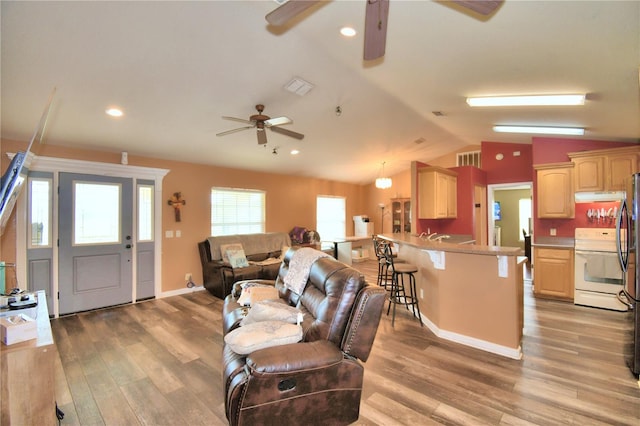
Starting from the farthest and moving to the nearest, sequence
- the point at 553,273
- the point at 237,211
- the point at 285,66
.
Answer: the point at 237,211, the point at 553,273, the point at 285,66

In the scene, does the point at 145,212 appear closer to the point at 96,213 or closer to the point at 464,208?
the point at 96,213

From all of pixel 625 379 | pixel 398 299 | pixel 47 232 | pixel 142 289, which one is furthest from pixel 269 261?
pixel 625 379

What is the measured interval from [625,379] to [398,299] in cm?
243

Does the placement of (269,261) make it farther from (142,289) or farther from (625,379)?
(625,379)

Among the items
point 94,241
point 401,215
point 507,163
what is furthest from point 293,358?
point 401,215

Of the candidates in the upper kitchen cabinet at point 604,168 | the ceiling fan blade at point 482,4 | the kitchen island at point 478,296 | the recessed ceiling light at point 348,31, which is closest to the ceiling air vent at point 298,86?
the recessed ceiling light at point 348,31

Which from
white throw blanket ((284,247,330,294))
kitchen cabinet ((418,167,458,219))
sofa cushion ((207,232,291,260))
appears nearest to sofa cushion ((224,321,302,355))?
white throw blanket ((284,247,330,294))

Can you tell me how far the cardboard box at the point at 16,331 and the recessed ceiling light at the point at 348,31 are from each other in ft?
9.89

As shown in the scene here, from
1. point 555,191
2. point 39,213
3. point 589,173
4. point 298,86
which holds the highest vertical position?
point 298,86

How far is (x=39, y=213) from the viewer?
3.88 metres

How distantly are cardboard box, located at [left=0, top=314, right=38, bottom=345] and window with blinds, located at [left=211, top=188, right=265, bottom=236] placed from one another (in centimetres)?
408

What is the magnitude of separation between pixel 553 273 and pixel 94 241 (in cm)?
718

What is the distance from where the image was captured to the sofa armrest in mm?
1549

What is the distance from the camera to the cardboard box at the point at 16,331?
1525mm
